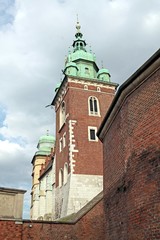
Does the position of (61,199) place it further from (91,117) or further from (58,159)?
(91,117)

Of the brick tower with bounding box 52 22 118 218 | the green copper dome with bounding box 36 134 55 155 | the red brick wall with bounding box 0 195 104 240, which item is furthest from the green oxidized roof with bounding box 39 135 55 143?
the red brick wall with bounding box 0 195 104 240

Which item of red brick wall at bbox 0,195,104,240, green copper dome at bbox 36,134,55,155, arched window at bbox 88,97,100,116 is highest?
Answer: green copper dome at bbox 36,134,55,155

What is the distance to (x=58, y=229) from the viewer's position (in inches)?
636

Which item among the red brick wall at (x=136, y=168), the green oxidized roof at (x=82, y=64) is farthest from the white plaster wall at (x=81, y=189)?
the red brick wall at (x=136, y=168)

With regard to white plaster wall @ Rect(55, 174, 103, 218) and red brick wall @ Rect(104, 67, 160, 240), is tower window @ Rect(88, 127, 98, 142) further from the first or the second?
red brick wall @ Rect(104, 67, 160, 240)

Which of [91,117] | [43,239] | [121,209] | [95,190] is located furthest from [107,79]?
[121,209]

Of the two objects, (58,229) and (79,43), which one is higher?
(79,43)

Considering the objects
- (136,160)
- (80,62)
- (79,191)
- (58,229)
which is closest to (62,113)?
(80,62)

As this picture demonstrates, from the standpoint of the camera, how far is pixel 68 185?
28047 mm

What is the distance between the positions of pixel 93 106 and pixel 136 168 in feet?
75.5

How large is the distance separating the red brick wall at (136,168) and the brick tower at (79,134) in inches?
599

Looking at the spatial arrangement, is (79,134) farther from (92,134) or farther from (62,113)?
(62,113)

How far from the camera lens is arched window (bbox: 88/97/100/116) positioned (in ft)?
106

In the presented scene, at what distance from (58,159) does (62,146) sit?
1900mm
